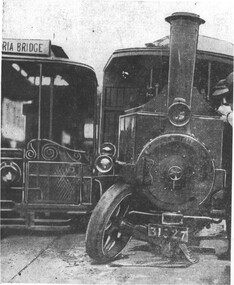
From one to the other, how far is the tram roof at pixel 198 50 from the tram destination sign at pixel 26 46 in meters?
0.58

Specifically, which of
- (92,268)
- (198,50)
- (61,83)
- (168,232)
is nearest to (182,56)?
(198,50)

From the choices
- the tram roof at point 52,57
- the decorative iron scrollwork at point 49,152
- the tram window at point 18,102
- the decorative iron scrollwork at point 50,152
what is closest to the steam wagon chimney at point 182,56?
the tram roof at point 52,57

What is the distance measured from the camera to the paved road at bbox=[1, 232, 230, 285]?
326 cm

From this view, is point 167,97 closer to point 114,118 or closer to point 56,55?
point 114,118

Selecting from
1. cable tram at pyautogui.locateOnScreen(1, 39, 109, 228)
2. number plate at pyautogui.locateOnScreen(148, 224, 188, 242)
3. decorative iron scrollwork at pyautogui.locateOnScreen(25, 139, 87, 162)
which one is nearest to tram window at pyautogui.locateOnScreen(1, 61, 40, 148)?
cable tram at pyautogui.locateOnScreen(1, 39, 109, 228)

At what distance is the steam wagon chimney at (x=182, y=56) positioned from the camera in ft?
11.0

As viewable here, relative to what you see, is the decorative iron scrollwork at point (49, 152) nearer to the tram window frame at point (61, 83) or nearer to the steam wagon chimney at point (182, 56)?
the tram window frame at point (61, 83)

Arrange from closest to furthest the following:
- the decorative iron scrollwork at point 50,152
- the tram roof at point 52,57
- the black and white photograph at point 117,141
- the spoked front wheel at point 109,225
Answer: the spoked front wheel at point 109,225 < the black and white photograph at point 117,141 < the tram roof at point 52,57 < the decorative iron scrollwork at point 50,152

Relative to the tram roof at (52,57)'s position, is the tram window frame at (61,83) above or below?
below

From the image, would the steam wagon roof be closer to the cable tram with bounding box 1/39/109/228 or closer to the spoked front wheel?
the cable tram with bounding box 1/39/109/228

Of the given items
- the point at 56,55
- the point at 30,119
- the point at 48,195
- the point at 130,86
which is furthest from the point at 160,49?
the point at 48,195

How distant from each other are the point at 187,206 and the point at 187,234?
0.22 metres

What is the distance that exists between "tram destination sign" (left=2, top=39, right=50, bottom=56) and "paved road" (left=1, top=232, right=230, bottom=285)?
1660 mm

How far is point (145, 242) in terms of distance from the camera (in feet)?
12.2
